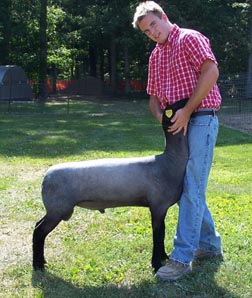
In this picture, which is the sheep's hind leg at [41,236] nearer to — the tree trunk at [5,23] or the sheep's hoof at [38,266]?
the sheep's hoof at [38,266]

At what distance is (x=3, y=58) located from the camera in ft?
102

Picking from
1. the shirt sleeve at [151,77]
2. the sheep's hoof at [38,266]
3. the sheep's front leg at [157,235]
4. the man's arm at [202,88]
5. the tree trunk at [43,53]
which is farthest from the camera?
the tree trunk at [43,53]

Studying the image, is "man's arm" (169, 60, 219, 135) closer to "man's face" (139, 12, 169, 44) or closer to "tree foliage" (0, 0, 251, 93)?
"man's face" (139, 12, 169, 44)

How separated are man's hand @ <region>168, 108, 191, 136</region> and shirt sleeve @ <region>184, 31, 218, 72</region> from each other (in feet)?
1.11

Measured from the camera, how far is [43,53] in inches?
1194

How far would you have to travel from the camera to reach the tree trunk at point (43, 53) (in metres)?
29.2

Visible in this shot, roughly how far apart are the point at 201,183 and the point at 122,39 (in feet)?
86.2

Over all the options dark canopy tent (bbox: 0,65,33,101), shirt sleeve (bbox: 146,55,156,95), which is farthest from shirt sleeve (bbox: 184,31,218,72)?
dark canopy tent (bbox: 0,65,33,101)

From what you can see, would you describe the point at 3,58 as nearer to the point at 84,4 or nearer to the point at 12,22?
the point at 12,22

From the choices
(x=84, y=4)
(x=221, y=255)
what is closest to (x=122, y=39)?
(x=84, y=4)

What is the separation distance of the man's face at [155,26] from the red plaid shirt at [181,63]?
6cm

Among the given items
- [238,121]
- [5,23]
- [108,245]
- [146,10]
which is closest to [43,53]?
[5,23]

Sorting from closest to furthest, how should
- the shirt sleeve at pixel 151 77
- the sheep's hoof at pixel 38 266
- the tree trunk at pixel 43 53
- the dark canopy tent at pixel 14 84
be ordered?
the shirt sleeve at pixel 151 77 → the sheep's hoof at pixel 38 266 → the dark canopy tent at pixel 14 84 → the tree trunk at pixel 43 53

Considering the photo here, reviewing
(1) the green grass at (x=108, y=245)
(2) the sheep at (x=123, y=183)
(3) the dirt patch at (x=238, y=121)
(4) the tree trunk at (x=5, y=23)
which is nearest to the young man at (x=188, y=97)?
(2) the sheep at (x=123, y=183)
